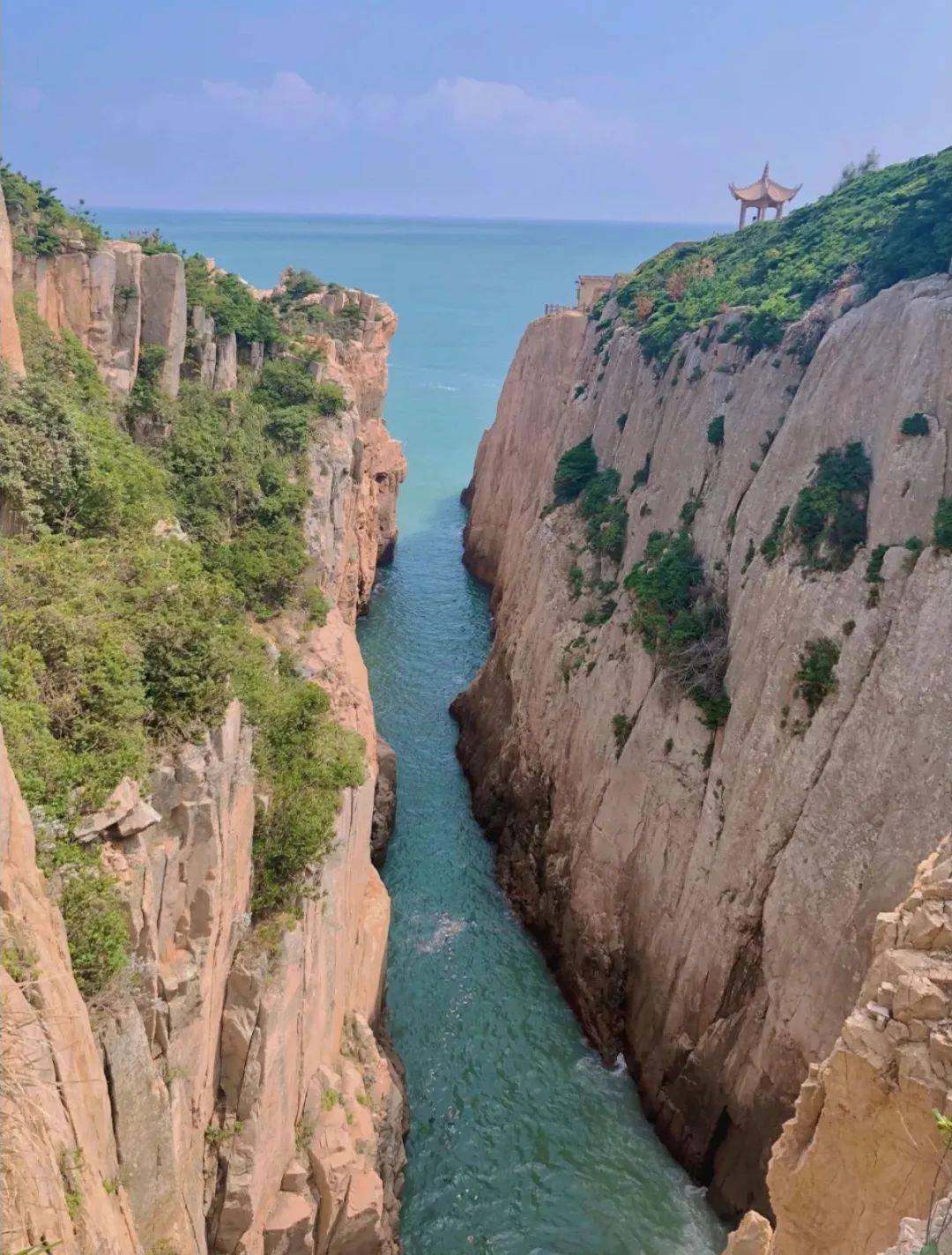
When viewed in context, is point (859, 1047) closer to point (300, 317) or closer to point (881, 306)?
point (881, 306)

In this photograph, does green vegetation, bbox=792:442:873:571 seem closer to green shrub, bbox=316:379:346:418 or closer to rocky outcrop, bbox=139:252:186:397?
green shrub, bbox=316:379:346:418

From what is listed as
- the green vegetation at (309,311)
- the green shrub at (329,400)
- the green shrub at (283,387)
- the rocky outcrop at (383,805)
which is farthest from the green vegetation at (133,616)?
the green vegetation at (309,311)

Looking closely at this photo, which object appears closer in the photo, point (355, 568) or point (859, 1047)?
point (859, 1047)

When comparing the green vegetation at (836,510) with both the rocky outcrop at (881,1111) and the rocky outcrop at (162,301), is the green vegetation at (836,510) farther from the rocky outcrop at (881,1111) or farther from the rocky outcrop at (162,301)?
the rocky outcrop at (162,301)

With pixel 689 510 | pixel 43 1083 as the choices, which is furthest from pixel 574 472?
pixel 43 1083

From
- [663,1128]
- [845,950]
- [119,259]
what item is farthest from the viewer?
[119,259]

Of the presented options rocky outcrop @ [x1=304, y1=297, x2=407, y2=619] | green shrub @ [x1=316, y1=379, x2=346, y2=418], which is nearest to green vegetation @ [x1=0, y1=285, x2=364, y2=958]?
rocky outcrop @ [x1=304, y1=297, x2=407, y2=619]

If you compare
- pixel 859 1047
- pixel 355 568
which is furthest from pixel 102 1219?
pixel 355 568

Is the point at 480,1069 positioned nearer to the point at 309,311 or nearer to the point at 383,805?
the point at 383,805
